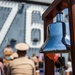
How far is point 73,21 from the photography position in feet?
4.05

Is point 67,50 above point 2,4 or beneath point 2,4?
beneath

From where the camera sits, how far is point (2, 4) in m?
12.2

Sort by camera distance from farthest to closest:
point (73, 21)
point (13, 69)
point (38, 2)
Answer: point (38, 2)
point (13, 69)
point (73, 21)

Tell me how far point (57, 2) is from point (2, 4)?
10936mm

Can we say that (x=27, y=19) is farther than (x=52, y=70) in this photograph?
Yes

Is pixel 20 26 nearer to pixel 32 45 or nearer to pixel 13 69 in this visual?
pixel 32 45

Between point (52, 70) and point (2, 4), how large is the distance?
35.2 feet

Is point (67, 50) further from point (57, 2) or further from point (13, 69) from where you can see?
point (13, 69)

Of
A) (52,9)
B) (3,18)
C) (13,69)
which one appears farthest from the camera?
(3,18)

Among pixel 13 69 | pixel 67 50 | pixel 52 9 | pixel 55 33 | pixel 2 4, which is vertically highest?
pixel 2 4

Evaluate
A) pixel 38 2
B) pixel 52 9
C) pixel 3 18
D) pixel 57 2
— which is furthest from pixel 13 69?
pixel 38 2

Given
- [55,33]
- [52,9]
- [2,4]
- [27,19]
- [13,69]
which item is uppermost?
[2,4]

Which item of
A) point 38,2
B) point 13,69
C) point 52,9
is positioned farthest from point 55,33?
point 38,2

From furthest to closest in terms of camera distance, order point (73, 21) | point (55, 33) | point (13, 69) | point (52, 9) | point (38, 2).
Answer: point (38, 2), point (13, 69), point (52, 9), point (55, 33), point (73, 21)
